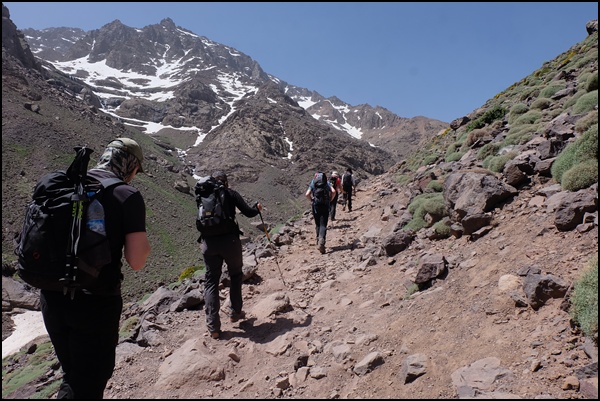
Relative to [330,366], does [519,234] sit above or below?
above

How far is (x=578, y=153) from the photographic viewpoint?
650cm

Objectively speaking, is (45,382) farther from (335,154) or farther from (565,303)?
(335,154)

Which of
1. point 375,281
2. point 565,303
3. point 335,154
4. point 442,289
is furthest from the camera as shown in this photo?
point 335,154

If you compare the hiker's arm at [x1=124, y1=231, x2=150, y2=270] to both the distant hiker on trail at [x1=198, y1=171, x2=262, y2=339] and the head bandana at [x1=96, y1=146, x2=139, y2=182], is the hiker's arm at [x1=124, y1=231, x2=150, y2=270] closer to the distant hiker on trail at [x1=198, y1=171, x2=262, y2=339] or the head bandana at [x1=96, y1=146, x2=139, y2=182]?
the head bandana at [x1=96, y1=146, x2=139, y2=182]

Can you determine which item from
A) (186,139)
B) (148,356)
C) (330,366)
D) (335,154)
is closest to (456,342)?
(330,366)

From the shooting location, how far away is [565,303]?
4.00 metres

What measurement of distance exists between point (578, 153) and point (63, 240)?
25.5ft

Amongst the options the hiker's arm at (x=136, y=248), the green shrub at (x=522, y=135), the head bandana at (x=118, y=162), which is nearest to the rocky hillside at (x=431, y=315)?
the green shrub at (x=522, y=135)

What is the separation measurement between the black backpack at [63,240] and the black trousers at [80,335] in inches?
6.6

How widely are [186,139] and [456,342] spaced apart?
128 metres

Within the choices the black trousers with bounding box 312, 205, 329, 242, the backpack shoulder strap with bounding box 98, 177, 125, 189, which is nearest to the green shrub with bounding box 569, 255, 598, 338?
the backpack shoulder strap with bounding box 98, 177, 125, 189

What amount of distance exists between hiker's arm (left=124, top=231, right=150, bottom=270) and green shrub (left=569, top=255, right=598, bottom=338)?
406 cm

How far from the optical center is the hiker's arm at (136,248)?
3.03 m

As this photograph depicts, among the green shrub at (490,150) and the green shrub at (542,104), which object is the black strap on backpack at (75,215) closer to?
the green shrub at (490,150)
